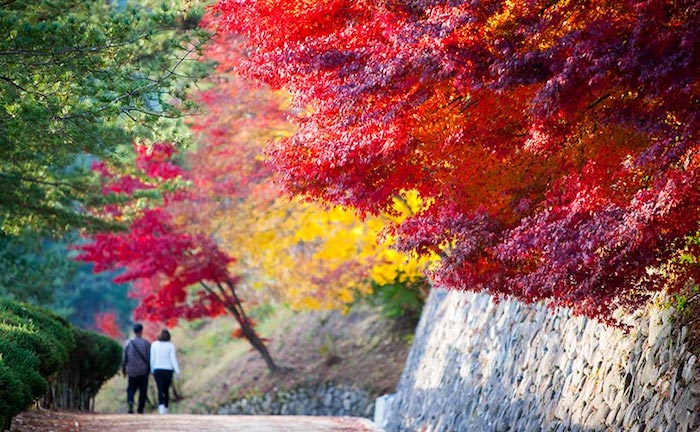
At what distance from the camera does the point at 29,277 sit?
25250mm

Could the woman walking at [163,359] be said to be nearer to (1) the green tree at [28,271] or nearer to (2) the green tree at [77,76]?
(2) the green tree at [77,76]

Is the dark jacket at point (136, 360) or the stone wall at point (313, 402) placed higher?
the stone wall at point (313, 402)

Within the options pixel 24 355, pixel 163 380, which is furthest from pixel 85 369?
pixel 24 355

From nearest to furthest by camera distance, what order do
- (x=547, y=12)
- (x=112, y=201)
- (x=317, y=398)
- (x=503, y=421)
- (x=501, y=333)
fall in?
(x=547, y=12)
(x=503, y=421)
(x=501, y=333)
(x=112, y=201)
(x=317, y=398)

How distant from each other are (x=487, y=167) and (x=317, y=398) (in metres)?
17.4

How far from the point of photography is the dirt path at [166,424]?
1222cm

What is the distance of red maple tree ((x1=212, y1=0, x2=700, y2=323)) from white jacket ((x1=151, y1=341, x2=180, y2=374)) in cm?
927

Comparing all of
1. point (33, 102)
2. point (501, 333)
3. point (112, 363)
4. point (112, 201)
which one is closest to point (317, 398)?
point (112, 363)

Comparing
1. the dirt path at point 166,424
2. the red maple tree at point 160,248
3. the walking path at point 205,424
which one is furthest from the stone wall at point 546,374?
the red maple tree at point 160,248

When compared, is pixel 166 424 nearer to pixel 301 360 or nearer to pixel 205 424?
pixel 205 424

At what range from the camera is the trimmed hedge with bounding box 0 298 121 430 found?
27.1 feet

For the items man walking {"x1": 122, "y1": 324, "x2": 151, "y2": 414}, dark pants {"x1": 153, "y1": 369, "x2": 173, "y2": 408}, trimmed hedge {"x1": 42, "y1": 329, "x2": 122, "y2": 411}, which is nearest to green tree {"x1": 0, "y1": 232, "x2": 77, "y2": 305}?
trimmed hedge {"x1": 42, "y1": 329, "x2": 122, "y2": 411}

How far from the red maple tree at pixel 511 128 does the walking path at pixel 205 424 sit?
5.78 m

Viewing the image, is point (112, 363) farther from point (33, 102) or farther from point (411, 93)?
A: point (411, 93)
